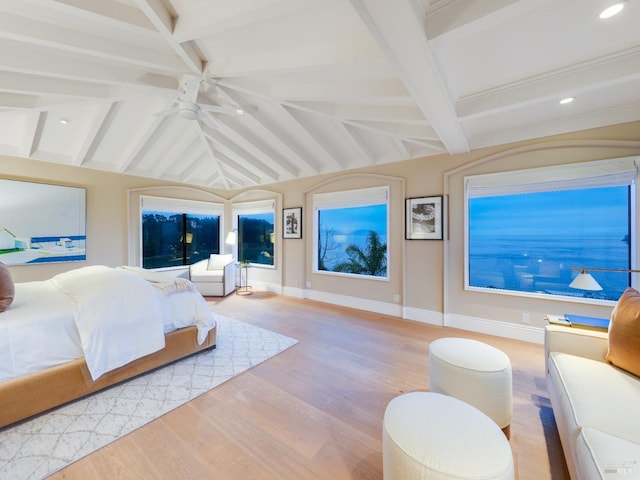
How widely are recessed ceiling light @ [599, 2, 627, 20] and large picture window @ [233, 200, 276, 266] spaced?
5039 millimetres

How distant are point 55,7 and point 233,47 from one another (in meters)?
1.15

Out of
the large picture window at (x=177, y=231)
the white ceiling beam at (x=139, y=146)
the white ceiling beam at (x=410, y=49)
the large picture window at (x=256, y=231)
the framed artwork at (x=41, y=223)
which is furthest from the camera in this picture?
the large picture window at (x=256, y=231)

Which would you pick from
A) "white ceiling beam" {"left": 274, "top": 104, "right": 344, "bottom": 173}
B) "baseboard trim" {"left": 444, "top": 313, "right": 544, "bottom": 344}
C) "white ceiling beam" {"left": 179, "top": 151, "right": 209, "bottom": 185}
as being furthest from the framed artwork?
"baseboard trim" {"left": 444, "top": 313, "right": 544, "bottom": 344}

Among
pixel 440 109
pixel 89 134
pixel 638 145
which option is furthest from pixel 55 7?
pixel 638 145

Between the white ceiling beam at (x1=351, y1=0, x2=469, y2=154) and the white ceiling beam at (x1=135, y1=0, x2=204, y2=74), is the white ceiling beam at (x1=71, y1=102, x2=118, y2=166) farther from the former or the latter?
the white ceiling beam at (x1=351, y1=0, x2=469, y2=154)

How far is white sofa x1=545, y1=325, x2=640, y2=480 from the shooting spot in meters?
0.94

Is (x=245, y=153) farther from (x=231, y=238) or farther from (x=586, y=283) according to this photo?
(x=586, y=283)

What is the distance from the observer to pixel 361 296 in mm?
4477

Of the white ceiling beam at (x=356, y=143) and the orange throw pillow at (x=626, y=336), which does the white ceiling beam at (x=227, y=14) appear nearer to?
the white ceiling beam at (x=356, y=143)

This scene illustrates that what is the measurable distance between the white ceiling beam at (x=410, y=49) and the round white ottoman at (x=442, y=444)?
6.55ft

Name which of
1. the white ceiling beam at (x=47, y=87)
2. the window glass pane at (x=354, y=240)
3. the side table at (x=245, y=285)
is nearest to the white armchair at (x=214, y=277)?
the side table at (x=245, y=285)

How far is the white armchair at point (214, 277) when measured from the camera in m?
5.14

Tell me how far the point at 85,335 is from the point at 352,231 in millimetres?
3906

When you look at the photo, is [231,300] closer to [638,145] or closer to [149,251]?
[149,251]
